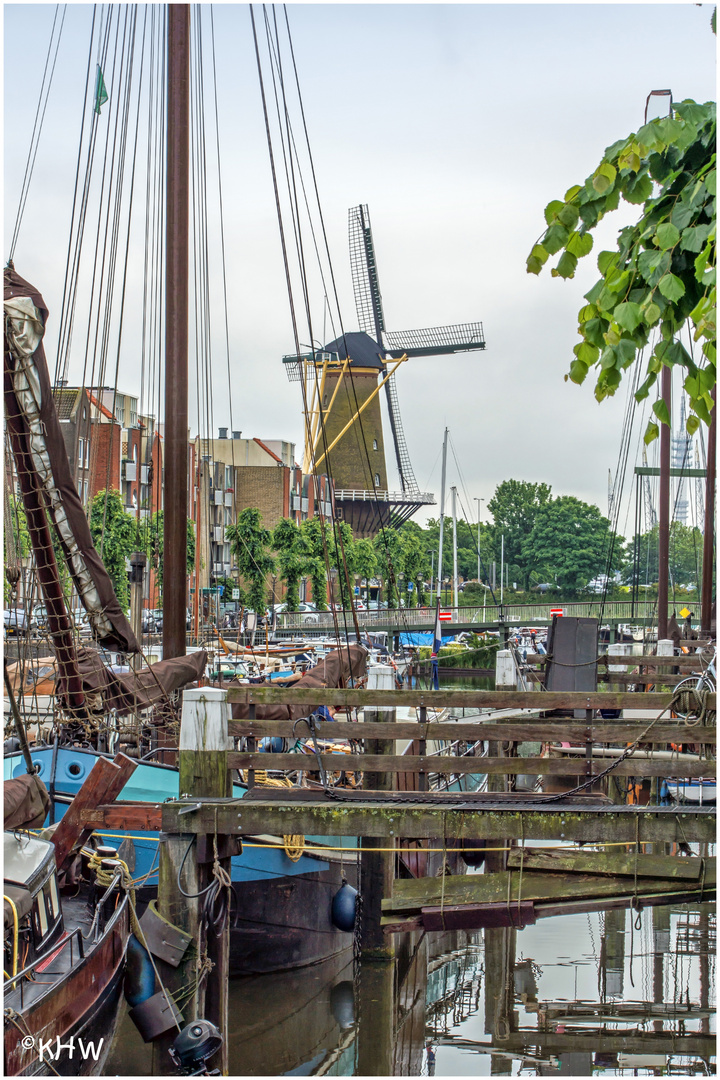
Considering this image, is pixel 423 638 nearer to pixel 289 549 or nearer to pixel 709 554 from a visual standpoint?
pixel 289 549

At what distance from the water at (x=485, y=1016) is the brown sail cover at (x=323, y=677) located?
339cm

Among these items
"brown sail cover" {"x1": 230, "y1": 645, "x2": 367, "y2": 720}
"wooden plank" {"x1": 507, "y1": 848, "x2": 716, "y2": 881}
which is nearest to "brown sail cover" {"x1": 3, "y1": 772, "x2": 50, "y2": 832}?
"wooden plank" {"x1": 507, "y1": 848, "x2": 716, "y2": 881}

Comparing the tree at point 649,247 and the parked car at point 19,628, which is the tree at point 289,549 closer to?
A: the parked car at point 19,628

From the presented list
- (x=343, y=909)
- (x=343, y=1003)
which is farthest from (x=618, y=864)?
(x=343, y=909)

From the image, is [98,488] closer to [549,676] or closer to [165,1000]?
[549,676]

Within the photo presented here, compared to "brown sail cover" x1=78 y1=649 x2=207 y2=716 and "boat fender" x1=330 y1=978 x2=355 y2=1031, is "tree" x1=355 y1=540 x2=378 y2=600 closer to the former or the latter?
"boat fender" x1=330 y1=978 x2=355 y2=1031

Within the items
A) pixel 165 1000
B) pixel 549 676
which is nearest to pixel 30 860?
pixel 165 1000

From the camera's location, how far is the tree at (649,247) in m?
3.92

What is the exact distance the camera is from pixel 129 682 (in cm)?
1168

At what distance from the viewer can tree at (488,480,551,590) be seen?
343 ft

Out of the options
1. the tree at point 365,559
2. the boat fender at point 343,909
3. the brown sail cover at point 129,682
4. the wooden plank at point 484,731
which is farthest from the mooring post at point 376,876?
the tree at point 365,559

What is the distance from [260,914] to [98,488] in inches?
1924

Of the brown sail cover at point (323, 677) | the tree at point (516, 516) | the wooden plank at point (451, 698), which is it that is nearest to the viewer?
the wooden plank at point (451, 698)

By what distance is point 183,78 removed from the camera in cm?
1451
